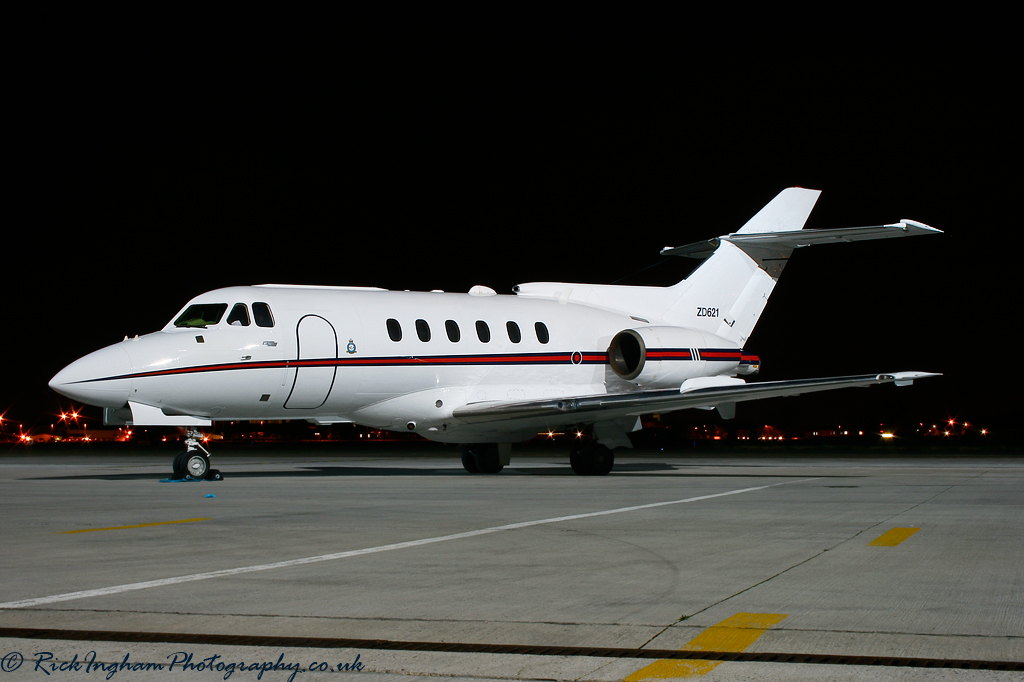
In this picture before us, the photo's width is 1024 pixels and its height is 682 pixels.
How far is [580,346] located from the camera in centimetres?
2323

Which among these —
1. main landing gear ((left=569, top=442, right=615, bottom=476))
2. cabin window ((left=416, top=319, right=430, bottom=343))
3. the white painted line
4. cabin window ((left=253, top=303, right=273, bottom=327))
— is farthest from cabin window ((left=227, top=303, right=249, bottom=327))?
the white painted line

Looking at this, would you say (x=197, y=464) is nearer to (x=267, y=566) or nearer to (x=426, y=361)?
(x=426, y=361)

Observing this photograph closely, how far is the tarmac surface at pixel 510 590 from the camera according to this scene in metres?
4.58

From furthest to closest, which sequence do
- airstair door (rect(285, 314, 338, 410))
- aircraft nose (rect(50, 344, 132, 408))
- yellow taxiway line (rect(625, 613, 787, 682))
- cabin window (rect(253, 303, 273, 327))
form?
airstair door (rect(285, 314, 338, 410))
cabin window (rect(253, 303, 273, 327))
aircraft nose (rect(50, 344, 132, 408))
yellow taxiway line (rect(625, 613, 787, 682))

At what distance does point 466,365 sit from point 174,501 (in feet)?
29.0

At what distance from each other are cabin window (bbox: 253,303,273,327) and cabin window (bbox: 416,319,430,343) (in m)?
3.15

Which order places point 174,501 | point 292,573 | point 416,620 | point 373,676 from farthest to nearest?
point 174,501
point 292,573
point 416,620
point 373,676

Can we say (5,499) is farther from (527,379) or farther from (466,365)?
(527,379)

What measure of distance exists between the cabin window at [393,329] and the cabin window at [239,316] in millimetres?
2900

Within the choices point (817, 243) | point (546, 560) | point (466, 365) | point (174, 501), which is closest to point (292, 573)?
point (546, 560)

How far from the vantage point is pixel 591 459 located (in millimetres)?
21594

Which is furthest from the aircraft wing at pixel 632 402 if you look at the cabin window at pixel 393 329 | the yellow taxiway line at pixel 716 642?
the yellow taxiway line at pixel 716 642

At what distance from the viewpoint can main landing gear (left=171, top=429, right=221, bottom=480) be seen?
1817 centimetres

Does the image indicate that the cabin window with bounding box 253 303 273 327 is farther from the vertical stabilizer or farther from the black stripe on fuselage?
the vertical stabilizer
